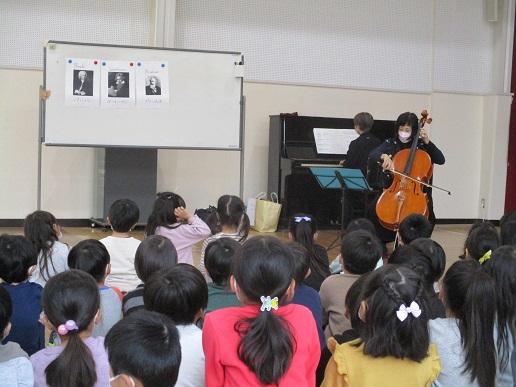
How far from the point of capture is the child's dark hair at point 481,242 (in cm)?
342

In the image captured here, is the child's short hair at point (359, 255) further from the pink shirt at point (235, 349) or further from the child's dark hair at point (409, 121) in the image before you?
the child's dark hair at point (409, 121)

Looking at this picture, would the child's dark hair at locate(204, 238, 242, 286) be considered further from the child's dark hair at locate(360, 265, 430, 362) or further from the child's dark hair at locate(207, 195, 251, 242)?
the child's dark hair at locate(207, 195, 251, 242)

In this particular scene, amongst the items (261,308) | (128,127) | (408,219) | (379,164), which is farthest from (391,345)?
(128,127)

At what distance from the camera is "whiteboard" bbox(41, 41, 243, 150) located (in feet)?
22.5

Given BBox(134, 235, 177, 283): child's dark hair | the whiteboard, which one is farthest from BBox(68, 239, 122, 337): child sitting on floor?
the whiteboard

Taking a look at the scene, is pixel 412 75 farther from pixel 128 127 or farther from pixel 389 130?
pixel 128 127

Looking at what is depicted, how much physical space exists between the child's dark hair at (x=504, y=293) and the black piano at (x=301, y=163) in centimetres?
551

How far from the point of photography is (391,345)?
194cm

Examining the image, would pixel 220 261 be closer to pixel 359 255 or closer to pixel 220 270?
pixel 220 270

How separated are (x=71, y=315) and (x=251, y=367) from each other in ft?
1.76

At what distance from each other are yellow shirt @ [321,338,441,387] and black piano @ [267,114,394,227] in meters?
6.00

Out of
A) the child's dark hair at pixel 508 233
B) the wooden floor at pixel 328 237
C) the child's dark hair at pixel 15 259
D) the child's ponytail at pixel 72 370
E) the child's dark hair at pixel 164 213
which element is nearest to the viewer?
the child's ponytail at pixel 72 370

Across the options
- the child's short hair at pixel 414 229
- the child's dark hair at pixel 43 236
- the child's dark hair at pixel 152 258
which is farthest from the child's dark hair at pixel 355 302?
the child's short hair at pixel 414 229

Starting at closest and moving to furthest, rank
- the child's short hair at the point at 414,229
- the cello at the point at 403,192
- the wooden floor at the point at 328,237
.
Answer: the child's short hair at the point at 414,229 → the cello at the point at 403,192 → the wooden floor at the point at 328,237
